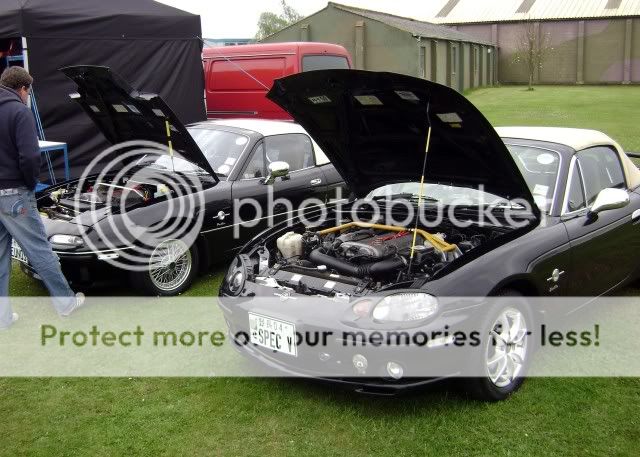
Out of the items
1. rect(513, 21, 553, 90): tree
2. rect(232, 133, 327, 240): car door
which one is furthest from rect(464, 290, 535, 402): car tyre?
rect(513, 21, 553, 90): tree

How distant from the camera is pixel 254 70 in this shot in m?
11.1

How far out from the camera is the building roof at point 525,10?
133 feet

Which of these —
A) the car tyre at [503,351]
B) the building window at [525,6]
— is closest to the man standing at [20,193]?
the car tyre at [503,351]

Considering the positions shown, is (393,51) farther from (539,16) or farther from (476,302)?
(476,302)

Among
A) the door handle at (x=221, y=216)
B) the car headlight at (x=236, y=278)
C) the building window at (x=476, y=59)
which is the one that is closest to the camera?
the car headlight at (x=236, y=278)

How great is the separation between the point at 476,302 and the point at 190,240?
2.99 m

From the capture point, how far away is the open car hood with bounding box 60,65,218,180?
5199 millimetres

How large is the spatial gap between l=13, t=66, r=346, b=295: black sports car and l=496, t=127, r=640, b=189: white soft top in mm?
2207

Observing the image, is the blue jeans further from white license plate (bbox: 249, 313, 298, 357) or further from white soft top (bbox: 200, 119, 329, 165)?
white soft top (bbox: 200, 119, 329, 165)

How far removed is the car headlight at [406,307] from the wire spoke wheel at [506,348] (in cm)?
42

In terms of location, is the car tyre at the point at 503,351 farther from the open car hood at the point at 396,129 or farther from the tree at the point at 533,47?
the tree at the point at 533,47

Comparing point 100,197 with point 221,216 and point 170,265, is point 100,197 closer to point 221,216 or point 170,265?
point 170,265

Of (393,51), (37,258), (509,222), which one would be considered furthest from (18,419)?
(393,51)

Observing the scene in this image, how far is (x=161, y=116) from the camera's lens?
527 cm
